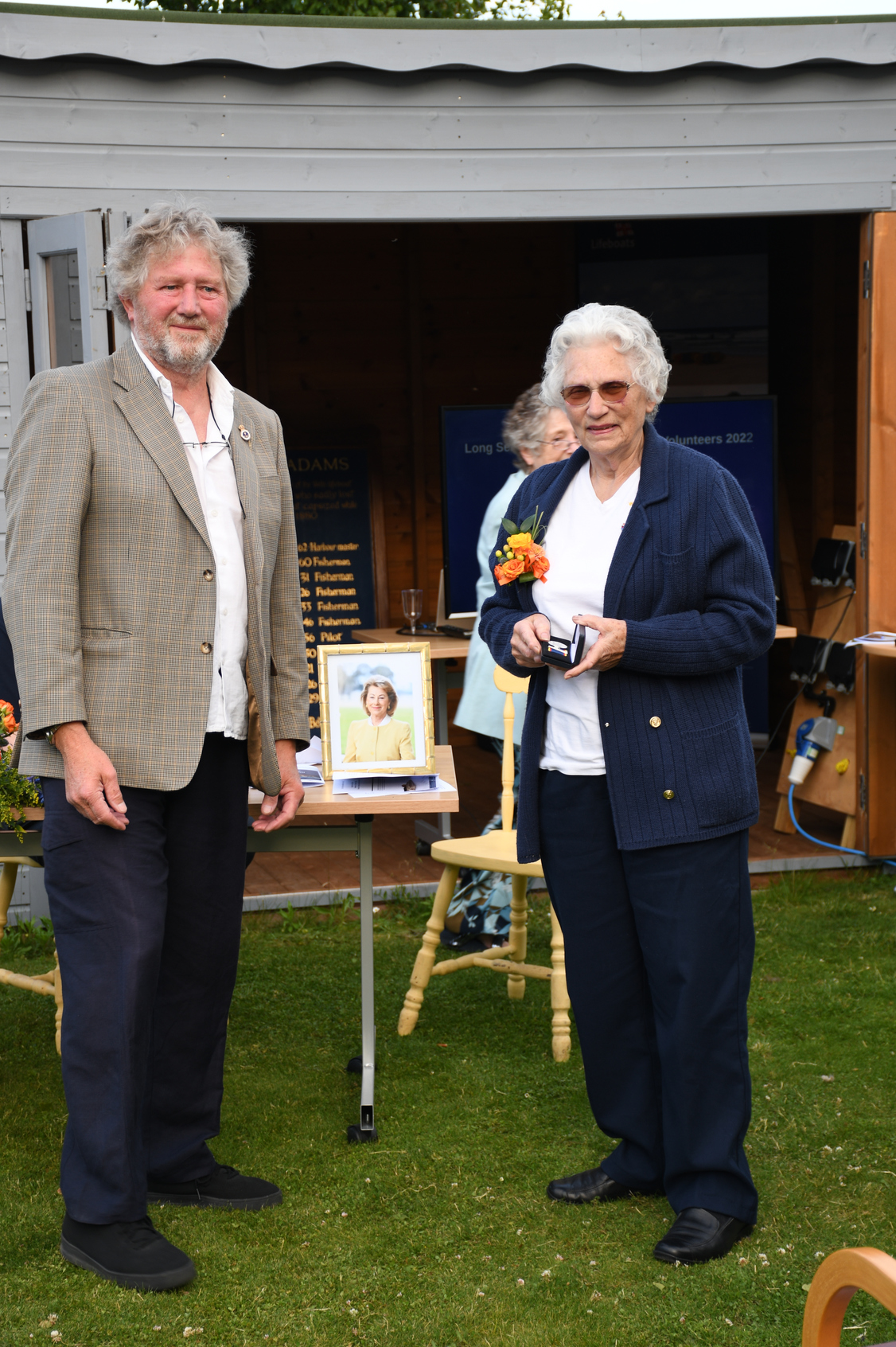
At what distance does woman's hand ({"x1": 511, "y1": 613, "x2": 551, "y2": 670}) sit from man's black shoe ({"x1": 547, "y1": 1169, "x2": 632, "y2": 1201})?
1.20 metres

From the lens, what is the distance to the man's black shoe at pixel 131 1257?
8.44 feet

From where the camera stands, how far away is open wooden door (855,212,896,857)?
5047mm

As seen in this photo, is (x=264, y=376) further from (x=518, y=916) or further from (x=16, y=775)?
(x=16, y=775)

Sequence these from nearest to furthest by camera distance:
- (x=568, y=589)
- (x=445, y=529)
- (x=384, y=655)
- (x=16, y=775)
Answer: (x=568, y=589) → (x=16, y=775) → (x=384, y=655) → (x=445, y=529)

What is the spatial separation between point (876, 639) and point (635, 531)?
2830mm

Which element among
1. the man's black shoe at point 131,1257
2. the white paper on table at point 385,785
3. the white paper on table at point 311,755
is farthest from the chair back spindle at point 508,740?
the man's black shoe at point 131,1257

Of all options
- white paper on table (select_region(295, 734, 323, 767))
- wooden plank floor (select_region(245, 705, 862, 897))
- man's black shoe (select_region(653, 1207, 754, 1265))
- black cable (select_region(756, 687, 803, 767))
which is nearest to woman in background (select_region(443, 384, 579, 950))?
wooden plank floor (select_region(245, 705, 862, 897))

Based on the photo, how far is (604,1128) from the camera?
2.90 m

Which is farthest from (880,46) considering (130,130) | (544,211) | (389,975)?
(389,975)

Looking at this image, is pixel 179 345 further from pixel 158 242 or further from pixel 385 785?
pixel 385 785

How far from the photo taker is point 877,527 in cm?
519

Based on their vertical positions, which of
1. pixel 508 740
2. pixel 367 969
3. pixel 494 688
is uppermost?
pixel 494 688

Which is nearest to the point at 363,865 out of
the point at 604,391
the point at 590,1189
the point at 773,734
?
the point at 590,1189

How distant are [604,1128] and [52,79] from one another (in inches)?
150
